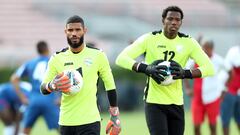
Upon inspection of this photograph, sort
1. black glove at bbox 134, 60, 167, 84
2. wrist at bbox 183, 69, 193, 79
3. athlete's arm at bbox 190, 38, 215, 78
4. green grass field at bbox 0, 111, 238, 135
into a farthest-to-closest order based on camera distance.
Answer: green grass field at bbox 0, 111, 238, 135
athlete's arm at bbox 190, 38, 215, 78
wrist at bbox 183, 69, 193, 79
black glove at bbox 134, 60, 167, 84

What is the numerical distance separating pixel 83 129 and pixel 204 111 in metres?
6.47

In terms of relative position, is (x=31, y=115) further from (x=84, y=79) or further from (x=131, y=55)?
(x=84, y=79)

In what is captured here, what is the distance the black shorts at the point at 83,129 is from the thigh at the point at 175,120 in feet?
4.39

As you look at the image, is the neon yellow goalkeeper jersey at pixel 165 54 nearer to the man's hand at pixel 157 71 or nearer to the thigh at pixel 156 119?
the thigh at pixel 156 119

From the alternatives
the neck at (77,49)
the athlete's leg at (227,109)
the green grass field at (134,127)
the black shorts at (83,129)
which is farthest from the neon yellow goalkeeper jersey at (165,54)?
the green grass field at (134,127)

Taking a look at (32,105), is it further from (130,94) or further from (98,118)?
(130,94)

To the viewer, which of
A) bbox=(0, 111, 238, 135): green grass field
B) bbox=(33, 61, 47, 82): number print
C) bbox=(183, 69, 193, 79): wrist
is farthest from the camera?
bbox=(0, 111, 238, 135): green grass field

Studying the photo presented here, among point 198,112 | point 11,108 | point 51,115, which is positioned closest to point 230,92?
point 198,112

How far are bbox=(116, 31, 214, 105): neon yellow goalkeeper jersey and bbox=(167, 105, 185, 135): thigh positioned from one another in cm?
8

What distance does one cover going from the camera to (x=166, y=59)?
1019 centimetres

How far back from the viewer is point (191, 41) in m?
10.3

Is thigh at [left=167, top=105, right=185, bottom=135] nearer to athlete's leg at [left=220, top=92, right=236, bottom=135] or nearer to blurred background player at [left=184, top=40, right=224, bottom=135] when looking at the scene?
blurred background player at [left=184, top=40, right=224, bottom=135]

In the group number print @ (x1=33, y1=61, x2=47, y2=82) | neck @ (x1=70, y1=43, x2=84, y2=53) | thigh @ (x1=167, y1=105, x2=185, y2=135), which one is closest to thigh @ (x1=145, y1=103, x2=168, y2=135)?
thigh @ (x1=167, y1=105, x2=185, y2=135)

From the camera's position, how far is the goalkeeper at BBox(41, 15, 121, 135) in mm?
9227
